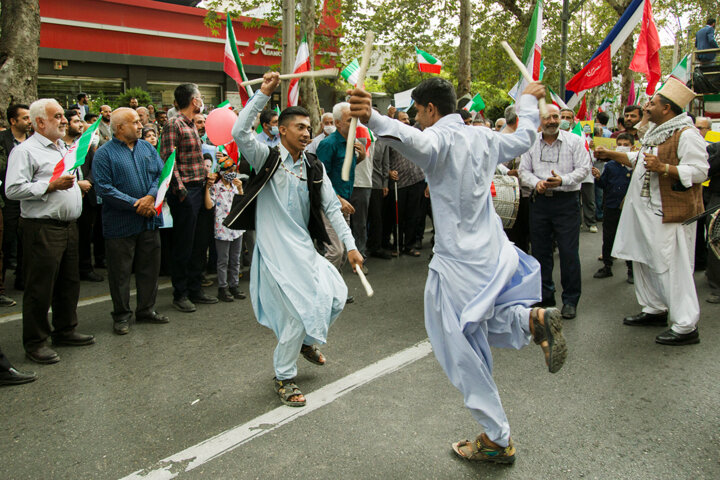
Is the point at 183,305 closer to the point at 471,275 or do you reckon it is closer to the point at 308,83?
the point at 471,275

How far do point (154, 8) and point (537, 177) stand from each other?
1919 centimetres

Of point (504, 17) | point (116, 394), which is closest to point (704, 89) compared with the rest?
point (116, 394)

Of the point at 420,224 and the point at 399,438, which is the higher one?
the point at 420,224

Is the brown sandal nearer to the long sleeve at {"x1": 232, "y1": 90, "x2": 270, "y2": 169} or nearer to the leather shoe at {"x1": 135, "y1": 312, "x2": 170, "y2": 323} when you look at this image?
the long sleeve at {"x1": 232, "y1": 90, "x2": 270, "y2": 169}

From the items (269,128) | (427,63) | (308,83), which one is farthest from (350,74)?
(308,83)

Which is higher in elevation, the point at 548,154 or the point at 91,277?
the point at 548,154

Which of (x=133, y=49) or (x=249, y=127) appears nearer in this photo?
(x=249, y=127)

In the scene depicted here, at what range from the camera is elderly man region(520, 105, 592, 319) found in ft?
19.3

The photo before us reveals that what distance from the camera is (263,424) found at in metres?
3.65

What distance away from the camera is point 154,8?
2108 centimetres

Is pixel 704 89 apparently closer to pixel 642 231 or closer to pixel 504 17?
pixel 642 231

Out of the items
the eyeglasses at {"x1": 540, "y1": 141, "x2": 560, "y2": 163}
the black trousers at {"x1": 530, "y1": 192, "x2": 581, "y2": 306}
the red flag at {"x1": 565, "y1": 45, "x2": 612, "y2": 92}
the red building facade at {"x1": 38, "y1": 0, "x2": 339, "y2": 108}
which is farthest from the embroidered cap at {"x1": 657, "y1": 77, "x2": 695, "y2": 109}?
the red building facade at {"x1": 38, "y1": 0, "x2": 339, "y2": 108}

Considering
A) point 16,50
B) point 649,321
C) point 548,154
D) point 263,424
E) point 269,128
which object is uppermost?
point 16,50

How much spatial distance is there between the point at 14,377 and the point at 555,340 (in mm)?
3768
